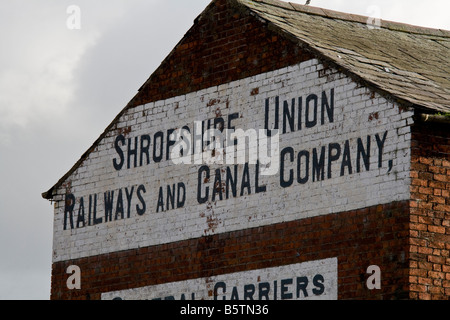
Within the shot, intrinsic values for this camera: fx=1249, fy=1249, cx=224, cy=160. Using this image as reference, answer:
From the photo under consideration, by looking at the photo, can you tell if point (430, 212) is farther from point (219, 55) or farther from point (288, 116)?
point (219, 55)

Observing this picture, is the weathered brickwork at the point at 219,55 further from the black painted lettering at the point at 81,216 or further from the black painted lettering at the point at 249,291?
the black painted lettering at the point at 249,291

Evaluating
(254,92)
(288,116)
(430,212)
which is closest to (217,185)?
(254,92)

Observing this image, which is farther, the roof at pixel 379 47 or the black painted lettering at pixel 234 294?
the black painted lettering at pixel 234 294

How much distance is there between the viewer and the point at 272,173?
62.8 feet

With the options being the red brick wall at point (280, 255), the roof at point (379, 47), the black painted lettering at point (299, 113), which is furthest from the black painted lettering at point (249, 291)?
the roof at point (379, 47)

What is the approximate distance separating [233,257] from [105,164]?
3701 millimetres

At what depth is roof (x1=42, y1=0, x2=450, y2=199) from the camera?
713 inches

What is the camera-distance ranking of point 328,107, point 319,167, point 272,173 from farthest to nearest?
point 272,173, point 328,107, point 319,167

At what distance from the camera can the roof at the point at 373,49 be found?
59.4 feet

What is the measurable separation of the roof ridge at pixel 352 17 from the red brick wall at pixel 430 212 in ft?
16.6

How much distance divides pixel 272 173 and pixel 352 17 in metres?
4.57

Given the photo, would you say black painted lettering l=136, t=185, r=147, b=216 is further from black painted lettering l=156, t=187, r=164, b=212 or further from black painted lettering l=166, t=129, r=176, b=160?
black painted lettering l=166, t=129, r=176, b=160

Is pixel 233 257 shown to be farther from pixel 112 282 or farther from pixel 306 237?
pixel 112 282
